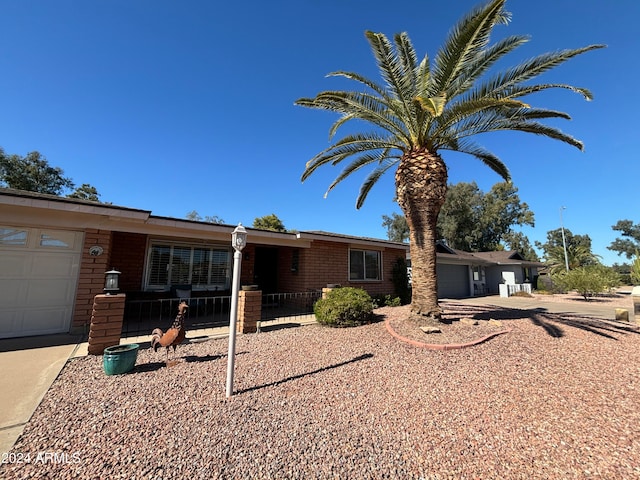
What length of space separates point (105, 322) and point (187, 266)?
18.8ft

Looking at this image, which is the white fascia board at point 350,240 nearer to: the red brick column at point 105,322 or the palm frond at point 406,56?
the palm frond at point 406,56

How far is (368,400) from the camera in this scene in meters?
3.79

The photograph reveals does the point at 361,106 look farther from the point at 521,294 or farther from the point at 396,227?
the point at 396,227

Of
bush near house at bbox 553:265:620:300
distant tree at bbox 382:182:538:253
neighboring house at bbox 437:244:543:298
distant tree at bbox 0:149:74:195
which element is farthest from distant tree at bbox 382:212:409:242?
distant tree at bbox 0:149:74:195

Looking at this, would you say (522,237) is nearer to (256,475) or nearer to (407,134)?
(407,134)

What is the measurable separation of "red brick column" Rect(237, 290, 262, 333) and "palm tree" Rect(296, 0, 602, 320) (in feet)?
14.2

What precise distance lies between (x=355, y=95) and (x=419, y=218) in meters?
3.86

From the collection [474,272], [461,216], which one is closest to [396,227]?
[461,216]

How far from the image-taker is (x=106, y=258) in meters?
7.29

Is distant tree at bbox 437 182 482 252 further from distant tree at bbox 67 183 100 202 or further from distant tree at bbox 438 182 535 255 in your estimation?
distant tree at bbox 67 183 100 202

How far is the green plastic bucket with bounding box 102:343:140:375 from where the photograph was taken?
14.8 feet

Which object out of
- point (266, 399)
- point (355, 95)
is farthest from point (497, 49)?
point (266, 399)

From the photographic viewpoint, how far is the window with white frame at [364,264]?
1298 centimetres

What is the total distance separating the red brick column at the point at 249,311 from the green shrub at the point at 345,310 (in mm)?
1930
